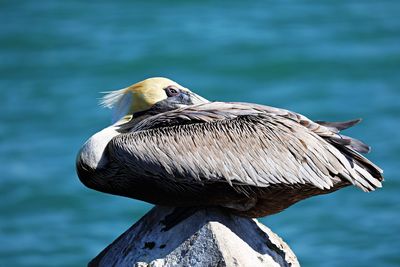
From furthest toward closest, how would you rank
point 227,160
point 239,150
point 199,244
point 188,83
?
point 188,83 → point 239,150 → point 227,160 → point 199,244

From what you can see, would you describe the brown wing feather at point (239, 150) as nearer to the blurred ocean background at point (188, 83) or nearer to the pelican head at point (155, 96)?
the pelican head at point (155, 96)

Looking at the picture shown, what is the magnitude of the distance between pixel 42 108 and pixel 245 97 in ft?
10.9

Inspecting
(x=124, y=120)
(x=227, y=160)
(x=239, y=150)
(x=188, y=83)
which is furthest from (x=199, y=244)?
(x=188, y=83)

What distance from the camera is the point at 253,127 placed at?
22.4ft

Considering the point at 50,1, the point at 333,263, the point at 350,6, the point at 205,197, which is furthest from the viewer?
the point at 50,1

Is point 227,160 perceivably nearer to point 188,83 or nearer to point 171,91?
point 171,91

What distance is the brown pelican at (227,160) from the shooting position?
6555 millimetres

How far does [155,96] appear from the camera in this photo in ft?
24.0

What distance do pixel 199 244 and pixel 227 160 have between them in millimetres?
620

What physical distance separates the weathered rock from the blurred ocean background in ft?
21.2

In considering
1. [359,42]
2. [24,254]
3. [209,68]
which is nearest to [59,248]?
[24,254]

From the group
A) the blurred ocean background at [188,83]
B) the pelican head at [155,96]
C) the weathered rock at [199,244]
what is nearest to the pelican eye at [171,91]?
the pelican head at [155,96]

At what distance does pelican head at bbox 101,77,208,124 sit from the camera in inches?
287

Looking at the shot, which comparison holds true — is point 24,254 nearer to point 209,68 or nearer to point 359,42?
point 209,68
